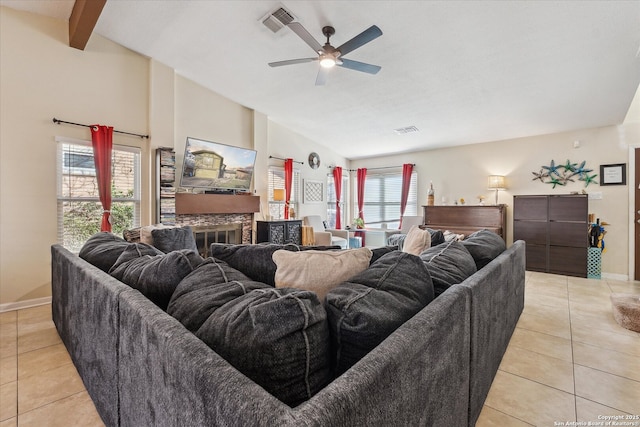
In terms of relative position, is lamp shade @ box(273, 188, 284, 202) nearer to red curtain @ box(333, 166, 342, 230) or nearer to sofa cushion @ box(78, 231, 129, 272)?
red curtain @ box(333, 166, 342, 230)

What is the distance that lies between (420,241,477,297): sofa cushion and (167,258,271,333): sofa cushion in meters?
0.82

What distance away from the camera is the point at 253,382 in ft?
1.91

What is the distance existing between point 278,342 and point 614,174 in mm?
6076

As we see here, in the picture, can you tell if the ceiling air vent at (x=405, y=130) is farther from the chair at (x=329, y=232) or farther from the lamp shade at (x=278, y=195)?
the lamp shade at (x=278, y=195)

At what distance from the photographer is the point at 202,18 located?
3.22 meters

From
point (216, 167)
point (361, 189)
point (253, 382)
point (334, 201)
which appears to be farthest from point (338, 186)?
point (253, 382)

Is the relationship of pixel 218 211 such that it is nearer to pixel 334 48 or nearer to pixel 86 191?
pixel 86 191

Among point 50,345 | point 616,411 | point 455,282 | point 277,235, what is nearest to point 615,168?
point 616,411

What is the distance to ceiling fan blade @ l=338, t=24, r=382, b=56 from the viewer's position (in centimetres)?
254

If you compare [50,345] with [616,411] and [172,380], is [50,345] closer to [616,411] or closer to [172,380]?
[172,380]

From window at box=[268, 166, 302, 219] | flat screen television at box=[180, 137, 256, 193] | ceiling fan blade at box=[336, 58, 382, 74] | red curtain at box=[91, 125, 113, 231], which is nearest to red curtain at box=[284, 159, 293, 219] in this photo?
window at box=[268, 166, 302, 219]

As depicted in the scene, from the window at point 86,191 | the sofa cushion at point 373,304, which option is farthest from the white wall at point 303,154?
the sofa cushion at point 373,304

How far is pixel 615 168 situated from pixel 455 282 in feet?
16.7

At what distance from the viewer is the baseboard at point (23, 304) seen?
3.24m
